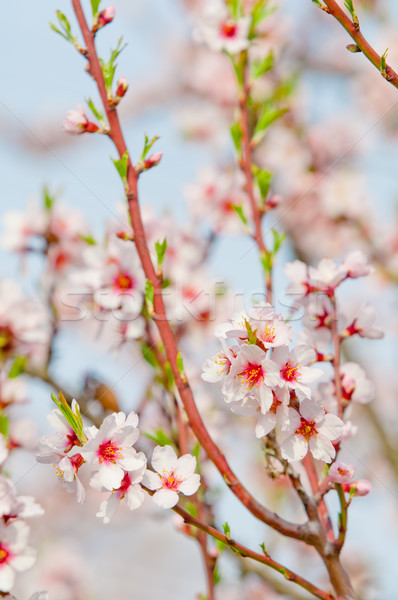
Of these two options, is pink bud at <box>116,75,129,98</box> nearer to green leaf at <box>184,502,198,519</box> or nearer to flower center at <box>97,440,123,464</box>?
flower center at <box>97,440,123,464</box>

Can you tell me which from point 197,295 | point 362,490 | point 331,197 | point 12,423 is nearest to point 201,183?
point 197,295

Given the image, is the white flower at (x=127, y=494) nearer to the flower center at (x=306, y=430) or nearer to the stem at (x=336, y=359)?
the flower center at (x=306, y=430)

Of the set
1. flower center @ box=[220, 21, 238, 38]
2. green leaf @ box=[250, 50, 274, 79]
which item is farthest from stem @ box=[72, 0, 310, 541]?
flower center @ box=[220, 21, 238, 38]

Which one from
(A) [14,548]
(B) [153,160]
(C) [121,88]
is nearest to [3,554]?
(A) [14,548]

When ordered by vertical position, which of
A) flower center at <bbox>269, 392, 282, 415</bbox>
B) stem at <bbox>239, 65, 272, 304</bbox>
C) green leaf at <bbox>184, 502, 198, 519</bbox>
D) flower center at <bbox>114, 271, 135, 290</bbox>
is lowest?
green leaf at <bbox>184, 502, 198, 519</bbox>

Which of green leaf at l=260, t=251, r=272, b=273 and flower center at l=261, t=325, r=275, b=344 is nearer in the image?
flower center at l=261, t=325, r=275, b=344

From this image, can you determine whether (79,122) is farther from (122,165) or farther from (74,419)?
(74,419)
